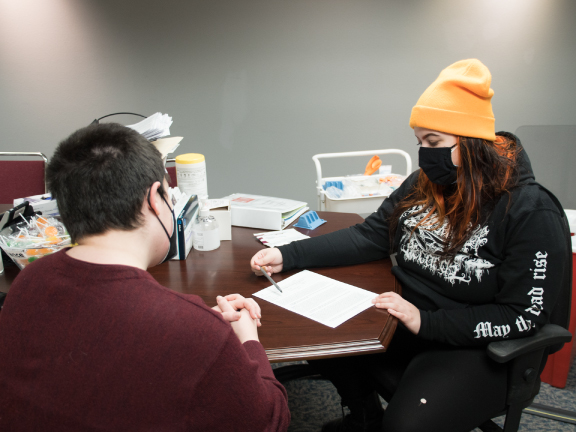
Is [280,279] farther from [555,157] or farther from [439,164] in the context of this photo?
[555,157]

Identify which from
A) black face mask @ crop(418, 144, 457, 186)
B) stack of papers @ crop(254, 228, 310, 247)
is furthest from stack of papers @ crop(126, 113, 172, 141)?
black face mask @ crop(418, 144, 457, 186)

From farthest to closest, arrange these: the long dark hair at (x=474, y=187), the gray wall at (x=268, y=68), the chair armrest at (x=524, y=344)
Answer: the gray wall at (x=268, y=68), the long dark hair at (x=474, y=187), the chair armrest at (x=524, y=344)

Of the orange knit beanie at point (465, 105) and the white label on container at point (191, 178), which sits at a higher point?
the orange knit beanie at point (465, 105)

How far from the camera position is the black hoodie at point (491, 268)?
3.51ft

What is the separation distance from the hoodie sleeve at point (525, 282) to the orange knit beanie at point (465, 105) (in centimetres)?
30

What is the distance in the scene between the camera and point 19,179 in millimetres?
2381

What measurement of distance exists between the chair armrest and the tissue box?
0.96 meters

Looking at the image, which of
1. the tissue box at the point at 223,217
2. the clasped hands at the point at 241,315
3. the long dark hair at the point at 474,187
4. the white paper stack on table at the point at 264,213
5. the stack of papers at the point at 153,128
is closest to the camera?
the clasped hands at the point at 241,315

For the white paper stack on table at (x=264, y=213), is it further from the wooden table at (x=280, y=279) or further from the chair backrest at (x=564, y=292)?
the chair backrest at (x=564, y=292)

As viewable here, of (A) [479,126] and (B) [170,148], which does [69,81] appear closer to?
(B) [170,148]

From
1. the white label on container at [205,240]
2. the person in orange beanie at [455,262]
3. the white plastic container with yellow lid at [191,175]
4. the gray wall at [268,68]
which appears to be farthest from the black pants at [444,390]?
the gray wall at [268,68]

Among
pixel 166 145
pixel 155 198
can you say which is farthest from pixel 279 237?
pixel 155 198

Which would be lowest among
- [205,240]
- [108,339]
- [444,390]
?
[444,390]

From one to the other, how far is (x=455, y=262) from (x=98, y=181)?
978mm
